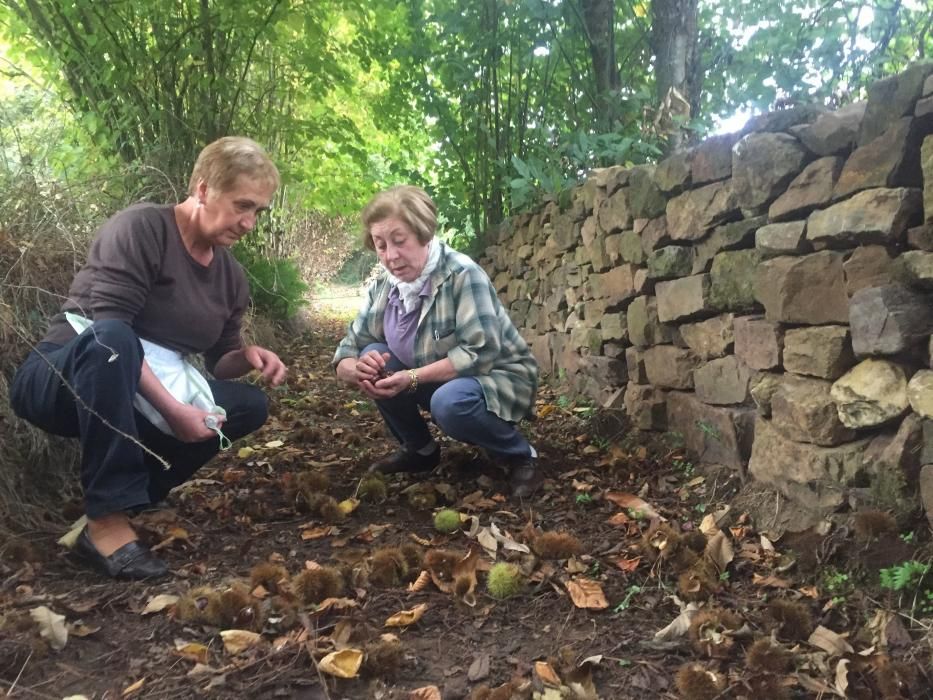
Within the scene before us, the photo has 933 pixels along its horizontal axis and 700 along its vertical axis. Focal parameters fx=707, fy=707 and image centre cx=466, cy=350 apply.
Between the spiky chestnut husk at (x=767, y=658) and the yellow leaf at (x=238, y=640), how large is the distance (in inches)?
44.7

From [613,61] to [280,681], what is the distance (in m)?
4.61

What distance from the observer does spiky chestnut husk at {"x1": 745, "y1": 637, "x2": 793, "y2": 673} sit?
155 cm

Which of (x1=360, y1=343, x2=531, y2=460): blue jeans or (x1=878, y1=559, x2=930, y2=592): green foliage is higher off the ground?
(x1=360, y1=343, x2=531, y2=460): blue jeans

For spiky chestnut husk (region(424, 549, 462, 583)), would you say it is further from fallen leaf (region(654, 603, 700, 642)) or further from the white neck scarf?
the white neck scarf

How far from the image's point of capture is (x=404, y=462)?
3.08 m

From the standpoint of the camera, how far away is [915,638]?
1.63 meters

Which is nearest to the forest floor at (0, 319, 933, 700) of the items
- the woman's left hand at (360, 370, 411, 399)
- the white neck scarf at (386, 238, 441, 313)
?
the woman's left hand at (360, 370, 411, 399)

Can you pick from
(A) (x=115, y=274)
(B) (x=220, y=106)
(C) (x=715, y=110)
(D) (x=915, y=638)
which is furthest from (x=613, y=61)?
(D) (x=915, y=638)

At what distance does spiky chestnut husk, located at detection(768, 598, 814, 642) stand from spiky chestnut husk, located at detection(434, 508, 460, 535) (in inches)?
41.8

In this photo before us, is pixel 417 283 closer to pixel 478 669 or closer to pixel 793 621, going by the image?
pixel 478 669

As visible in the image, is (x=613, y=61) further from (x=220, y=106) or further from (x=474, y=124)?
(x=220, y=106)

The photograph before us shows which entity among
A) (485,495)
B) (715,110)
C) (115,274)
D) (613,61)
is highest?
(613,61)

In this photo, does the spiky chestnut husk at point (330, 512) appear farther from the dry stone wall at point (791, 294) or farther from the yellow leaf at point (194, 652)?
the dry stone wall at point (791, 294)

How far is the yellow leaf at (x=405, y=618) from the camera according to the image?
1.81 meters
